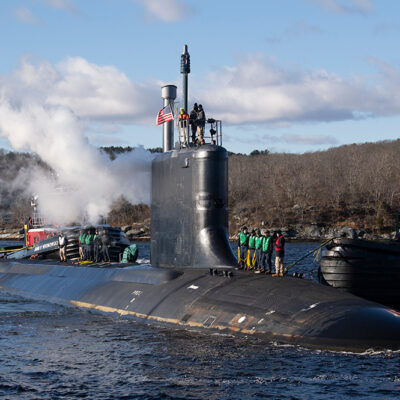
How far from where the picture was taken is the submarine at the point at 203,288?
16.3m

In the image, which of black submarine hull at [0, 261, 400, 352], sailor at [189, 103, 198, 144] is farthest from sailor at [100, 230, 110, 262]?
sailor at [189, 103, 198, 144]

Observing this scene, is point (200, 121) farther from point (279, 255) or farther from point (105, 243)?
point (105, 243)

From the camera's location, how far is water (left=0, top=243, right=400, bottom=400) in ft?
45.1

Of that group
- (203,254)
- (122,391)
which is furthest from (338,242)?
(122,391)

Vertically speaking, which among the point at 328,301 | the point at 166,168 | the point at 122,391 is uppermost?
the point at 166,168

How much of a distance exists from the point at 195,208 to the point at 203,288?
3190mm

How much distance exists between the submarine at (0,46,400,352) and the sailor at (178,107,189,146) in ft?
0.77

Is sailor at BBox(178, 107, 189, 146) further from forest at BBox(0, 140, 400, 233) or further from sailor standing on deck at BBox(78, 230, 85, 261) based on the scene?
forest at BBox(0, 140, 400, 233)

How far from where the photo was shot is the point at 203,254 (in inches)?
881

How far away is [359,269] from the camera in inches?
1011

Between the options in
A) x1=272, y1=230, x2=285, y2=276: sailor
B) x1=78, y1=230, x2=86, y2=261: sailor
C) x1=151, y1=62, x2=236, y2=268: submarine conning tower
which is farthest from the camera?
x1=78, y1=230, x2=86, y2=261: sailor

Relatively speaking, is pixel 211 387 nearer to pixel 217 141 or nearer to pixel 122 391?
pixel 122 391

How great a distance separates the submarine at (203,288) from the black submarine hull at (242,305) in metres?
0.03

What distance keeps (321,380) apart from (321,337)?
1864 millimetres
